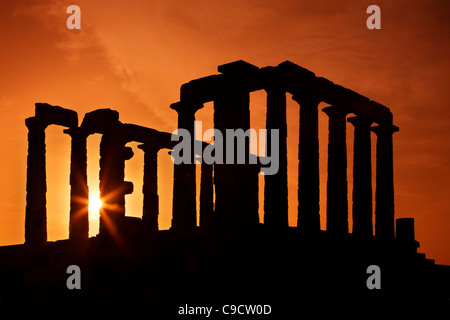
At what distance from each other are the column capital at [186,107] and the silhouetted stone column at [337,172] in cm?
881

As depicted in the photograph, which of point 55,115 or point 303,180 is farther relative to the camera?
point 55,115

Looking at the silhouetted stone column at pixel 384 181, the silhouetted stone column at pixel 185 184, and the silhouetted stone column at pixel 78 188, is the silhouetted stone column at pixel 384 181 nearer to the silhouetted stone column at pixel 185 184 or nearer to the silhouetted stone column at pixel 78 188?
the silhouetted stone column at pixel 185 184

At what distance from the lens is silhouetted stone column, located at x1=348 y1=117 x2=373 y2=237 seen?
45.9 metres

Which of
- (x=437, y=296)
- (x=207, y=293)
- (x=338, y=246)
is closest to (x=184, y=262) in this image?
(x=207, y=293)

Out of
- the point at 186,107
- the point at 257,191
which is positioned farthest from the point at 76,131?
the point at 257,191

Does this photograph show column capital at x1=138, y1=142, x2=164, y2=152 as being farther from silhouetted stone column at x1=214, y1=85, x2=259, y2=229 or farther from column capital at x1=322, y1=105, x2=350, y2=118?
column capital at x1=322, y1=105, x2=350, y2=118

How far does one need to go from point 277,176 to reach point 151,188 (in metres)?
16.6

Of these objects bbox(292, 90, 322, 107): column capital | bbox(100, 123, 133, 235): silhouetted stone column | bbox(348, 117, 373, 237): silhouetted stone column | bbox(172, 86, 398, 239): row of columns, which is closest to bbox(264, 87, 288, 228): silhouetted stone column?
bbox(172, 86, 398, 239): row of columns

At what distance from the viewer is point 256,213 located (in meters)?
36.3

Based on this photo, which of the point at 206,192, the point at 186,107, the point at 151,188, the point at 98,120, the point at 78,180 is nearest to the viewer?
the point at 186,107

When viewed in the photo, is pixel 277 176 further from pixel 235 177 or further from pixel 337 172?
pixel 337 172

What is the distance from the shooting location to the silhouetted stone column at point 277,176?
117 ft

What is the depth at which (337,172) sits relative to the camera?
140 feet
